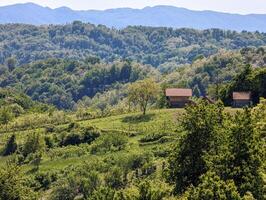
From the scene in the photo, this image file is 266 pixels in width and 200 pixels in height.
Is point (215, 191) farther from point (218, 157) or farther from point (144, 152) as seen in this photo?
point (144, 152)

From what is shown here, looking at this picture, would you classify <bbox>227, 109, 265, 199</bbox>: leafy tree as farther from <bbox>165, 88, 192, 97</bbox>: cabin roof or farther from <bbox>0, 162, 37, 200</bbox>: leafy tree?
<bbox>165, 88, 192, 97</bbox>: cabin roof

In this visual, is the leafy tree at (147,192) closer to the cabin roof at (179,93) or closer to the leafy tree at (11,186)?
the leafy tree at (11,186)

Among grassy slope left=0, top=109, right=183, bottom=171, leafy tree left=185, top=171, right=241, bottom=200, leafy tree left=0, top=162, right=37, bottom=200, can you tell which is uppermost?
leafy tree left=185, top=171, right=241, bottom=200

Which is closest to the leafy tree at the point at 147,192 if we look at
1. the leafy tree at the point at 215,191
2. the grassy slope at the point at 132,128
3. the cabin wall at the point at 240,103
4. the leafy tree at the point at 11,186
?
the leafy tree at the point at 215,191

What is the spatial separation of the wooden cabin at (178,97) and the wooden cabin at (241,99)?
1422 cm

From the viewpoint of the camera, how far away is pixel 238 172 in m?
36.1

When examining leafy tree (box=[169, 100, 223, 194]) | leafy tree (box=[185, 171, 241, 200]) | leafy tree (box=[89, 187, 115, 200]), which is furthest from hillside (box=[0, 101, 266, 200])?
leafy tree (box=[185, 171, 241, 200])

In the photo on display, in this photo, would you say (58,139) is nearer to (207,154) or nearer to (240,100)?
(240,100)

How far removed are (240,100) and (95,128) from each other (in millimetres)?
30975

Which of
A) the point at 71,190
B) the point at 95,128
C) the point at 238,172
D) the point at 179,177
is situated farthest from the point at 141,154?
the point at 238,172

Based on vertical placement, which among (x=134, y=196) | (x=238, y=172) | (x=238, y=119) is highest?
(x=238, y=119)

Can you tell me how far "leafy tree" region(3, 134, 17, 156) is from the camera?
106625 mm

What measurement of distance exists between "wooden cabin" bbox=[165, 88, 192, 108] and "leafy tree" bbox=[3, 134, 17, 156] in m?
36.5

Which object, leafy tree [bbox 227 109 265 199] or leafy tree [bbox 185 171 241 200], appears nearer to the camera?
leafy tree [bbox 185 171 241 200]
